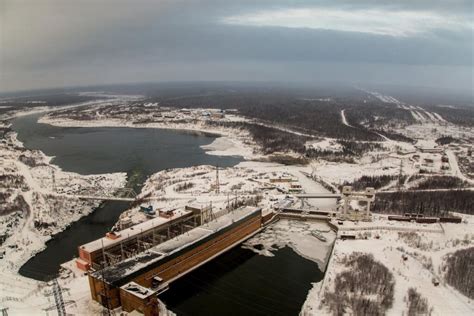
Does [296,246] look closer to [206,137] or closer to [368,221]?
[368,221]

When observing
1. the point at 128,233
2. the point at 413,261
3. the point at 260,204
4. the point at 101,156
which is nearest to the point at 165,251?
the point at 128,233

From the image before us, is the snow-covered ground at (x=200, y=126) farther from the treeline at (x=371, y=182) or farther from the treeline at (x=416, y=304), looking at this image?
the treeline at (x=416, y=304)

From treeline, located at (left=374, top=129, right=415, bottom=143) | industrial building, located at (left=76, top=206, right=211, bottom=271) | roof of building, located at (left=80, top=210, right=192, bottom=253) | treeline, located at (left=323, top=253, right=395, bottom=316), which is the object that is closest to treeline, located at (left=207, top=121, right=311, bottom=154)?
treeline, located at (left=374, top=129, right=415, bottom=143)

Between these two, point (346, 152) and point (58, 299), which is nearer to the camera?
point (58, 299)

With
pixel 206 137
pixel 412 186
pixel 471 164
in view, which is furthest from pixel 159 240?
pixel 206 137

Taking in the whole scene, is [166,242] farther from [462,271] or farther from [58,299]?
[462,271]

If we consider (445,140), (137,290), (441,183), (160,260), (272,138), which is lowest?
(441,183)
